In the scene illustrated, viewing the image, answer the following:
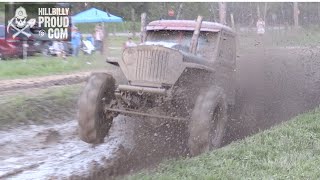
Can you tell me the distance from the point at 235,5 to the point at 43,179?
53.9 ft

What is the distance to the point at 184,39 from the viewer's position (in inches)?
329

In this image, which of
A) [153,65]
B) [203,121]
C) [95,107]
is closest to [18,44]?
[95,107]

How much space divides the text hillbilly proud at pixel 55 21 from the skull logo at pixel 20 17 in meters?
1.10

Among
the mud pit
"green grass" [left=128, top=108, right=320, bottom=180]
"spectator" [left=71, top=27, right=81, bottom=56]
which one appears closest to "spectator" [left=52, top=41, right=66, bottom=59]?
"spectator" [left=71, top=27, right=81, bottom=56]

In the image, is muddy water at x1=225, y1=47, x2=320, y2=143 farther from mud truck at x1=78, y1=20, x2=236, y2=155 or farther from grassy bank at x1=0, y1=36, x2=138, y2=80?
grassy bank at x1=0, y1=36, x2=138, y2=80

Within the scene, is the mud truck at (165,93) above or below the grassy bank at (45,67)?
above

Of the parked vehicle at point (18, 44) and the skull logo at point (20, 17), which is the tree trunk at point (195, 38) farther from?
the skull logo at point (20, 17)

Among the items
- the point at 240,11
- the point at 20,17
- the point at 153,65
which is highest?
the point at 240,11

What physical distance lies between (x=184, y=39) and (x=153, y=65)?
1.28 m

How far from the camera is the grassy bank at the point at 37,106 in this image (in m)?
9.30

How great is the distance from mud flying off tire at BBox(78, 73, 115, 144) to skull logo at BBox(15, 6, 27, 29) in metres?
14.2

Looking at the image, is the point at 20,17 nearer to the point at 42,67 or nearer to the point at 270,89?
the point at 42,67

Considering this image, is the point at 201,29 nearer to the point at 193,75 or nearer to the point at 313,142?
the point at 193,75

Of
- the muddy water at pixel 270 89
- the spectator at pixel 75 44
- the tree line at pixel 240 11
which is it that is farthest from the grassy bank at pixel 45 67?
the muddy water at pixel 270 89
